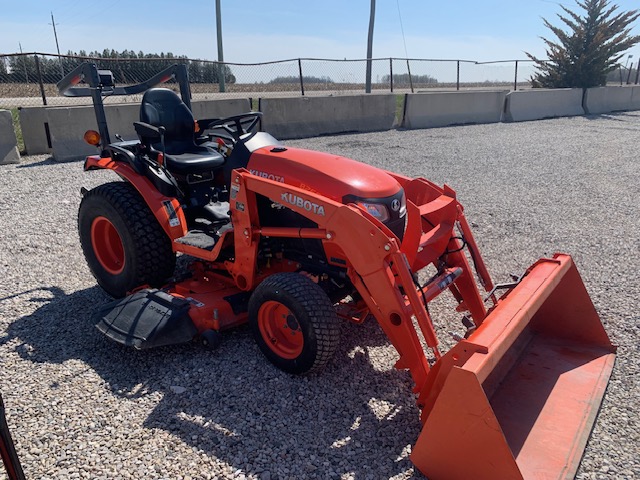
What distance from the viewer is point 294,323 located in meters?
3.16

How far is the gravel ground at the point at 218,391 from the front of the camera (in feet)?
8.46

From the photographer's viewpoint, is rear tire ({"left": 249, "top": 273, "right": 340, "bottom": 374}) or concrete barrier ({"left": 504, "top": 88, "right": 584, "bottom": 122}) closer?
rear tire ({"left": 249, "top": 273, "right": 340, "bottom": 374})

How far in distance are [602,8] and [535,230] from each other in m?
19.9

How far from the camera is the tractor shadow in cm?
262

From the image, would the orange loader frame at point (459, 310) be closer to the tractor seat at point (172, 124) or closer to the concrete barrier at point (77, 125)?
the tractor seat at point (172, 124)

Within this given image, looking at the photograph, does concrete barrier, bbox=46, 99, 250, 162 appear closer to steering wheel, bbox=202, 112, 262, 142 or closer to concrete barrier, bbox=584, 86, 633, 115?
steering wheel, bbox=202, 112, 262, 142

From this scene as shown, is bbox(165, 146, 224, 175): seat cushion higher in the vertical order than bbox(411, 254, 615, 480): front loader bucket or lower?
higher

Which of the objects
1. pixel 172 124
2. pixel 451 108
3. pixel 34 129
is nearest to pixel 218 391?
pixel 172 124

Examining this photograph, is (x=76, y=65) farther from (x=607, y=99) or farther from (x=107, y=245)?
(x=607, y=99)

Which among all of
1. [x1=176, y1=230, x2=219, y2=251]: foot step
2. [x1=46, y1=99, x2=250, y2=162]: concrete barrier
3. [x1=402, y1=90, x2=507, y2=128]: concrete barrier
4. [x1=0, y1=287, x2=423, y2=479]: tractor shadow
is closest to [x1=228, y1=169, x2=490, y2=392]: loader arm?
[x1=176, y1=230, x2=219, y2=251]: foot step

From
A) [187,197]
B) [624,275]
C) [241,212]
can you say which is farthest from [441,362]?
[624,275]

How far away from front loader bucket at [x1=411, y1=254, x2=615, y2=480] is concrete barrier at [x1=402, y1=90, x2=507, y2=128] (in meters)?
10.8

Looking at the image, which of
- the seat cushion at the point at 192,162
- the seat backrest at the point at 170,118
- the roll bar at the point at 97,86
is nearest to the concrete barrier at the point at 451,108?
the seat backrest at the point at 170,118

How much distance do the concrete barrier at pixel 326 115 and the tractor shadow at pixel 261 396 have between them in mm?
8235
